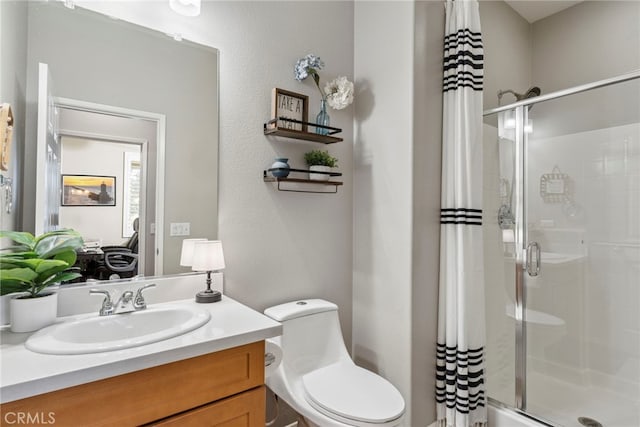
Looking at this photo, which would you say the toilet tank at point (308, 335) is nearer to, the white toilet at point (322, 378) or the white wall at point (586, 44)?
the white toilet at point (322, 378)

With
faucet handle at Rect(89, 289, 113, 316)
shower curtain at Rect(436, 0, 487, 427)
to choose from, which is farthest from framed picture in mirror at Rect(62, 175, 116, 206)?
shower curtain at Rect(436, 0, 487, 427)

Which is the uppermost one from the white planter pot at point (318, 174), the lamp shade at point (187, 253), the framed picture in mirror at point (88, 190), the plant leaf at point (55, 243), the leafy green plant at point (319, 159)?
the leafy green plant at point (319, 159)

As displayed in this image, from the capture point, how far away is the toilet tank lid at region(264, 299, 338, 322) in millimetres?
1593

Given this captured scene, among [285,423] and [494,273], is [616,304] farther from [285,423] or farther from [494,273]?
[285,423]

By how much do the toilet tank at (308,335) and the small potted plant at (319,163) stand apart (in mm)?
676

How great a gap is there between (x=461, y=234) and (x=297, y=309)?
95cm

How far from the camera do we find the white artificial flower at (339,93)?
182cm

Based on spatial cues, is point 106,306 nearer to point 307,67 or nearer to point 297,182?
point 297,182

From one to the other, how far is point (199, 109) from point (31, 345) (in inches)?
41.1

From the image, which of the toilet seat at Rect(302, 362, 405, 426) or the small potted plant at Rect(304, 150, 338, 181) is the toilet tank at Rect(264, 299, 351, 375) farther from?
the small potted plant at Rect(304, 150, 338, 181)

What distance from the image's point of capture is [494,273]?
2.21 meters

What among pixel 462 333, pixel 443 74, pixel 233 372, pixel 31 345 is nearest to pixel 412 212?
pixel 462 333

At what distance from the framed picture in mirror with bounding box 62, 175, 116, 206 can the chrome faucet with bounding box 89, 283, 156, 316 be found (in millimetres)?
337

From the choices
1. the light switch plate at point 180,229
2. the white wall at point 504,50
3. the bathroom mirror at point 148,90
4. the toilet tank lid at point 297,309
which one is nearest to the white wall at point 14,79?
the bathroom mirror at point 148,90
